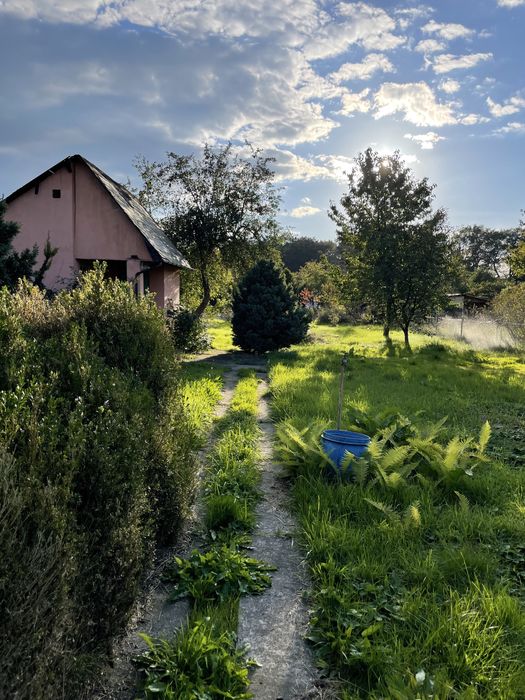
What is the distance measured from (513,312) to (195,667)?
21.6 m

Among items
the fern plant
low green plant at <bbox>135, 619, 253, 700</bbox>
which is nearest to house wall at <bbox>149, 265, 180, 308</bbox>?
the fern plant

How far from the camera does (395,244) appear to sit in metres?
18.9

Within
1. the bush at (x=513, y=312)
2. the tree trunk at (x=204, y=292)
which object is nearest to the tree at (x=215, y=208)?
the tree trunk at (x=204, y=292)

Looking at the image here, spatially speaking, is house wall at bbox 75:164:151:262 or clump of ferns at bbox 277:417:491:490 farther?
house wall at bbox 75:164:151:262

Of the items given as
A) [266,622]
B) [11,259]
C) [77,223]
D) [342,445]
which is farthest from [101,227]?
[266,622]

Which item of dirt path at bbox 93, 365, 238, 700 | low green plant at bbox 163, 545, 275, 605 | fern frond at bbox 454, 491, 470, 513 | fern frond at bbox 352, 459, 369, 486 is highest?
fern frond at bbox 352, 459, 369, 486

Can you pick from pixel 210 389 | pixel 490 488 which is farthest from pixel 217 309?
pixel 490 488

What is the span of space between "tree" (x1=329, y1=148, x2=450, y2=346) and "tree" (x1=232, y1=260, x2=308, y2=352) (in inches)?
165

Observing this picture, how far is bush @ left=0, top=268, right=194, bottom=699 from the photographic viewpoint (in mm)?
1722

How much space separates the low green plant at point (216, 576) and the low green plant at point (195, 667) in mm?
404

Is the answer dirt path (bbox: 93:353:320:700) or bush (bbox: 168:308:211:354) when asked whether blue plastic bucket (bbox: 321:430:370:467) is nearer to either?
dirt path (bbox: 93:353:320:700)

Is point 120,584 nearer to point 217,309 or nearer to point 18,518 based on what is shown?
point 18,518

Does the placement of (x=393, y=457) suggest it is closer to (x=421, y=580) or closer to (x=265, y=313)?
(x=421, y=580)

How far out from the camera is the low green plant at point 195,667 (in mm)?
2094
